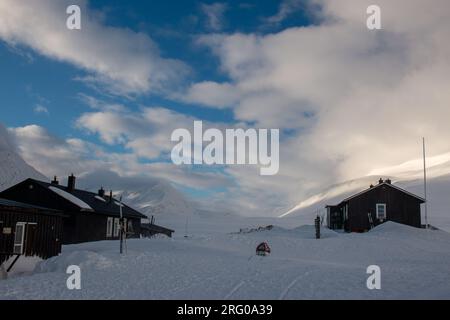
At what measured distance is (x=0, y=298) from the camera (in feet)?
47.9

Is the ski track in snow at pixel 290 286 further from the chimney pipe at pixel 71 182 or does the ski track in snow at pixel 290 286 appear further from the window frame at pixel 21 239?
the chimney pipe at pixel 71 182

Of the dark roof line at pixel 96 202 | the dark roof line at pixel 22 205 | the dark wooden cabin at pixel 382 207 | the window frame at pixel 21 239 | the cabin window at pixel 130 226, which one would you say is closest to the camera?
the dark roof line at pixel 22 205

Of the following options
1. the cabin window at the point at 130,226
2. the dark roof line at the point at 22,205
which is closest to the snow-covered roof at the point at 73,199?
the dark roof line at the point at 22,205

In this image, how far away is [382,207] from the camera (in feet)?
156

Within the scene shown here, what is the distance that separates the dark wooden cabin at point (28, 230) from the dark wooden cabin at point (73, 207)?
847 centimetres

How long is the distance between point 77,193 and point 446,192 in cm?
14334

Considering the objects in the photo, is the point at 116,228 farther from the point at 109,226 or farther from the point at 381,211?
the point at 381,211

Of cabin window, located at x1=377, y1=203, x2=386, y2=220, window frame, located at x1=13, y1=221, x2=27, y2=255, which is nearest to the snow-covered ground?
window frame, located at x1=13, y1=221, x2=27, y2=255

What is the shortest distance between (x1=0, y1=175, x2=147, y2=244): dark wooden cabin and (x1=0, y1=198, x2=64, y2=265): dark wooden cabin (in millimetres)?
8470

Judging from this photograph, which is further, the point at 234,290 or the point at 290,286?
the point at 290,286

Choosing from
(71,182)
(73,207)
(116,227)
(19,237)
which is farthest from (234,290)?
(116,227)

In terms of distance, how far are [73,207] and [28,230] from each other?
460 inches

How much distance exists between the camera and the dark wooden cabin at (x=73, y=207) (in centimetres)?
3856

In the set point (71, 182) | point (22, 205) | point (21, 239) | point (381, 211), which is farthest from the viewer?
point (381, 211)
